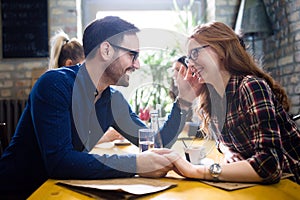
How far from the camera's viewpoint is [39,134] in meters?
1.16

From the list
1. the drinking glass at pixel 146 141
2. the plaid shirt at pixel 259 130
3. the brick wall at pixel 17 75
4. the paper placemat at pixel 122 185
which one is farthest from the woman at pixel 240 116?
the brick wall at pixel 17 75

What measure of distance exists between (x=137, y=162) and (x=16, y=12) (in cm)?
362

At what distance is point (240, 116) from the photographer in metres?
1.20

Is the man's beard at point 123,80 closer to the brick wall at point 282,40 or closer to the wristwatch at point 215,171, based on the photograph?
the wristwatch at point 215,171

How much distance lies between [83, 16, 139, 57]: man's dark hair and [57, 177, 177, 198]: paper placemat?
0.58 metres

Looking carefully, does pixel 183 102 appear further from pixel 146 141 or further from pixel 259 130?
pixel 259 130

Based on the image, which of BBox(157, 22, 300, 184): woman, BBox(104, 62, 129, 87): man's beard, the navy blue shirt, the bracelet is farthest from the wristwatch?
the bracelet

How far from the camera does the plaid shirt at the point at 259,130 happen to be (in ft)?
3.37

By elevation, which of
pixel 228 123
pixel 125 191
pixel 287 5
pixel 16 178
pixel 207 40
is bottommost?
pixel 16 178

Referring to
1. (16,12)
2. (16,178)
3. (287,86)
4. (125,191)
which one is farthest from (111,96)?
(16,12)

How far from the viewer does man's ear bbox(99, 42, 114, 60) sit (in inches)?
55.2

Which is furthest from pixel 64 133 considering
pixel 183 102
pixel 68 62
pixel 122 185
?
pixel 68 62

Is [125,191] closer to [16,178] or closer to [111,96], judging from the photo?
[16,178]

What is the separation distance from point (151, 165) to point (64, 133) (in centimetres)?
29
